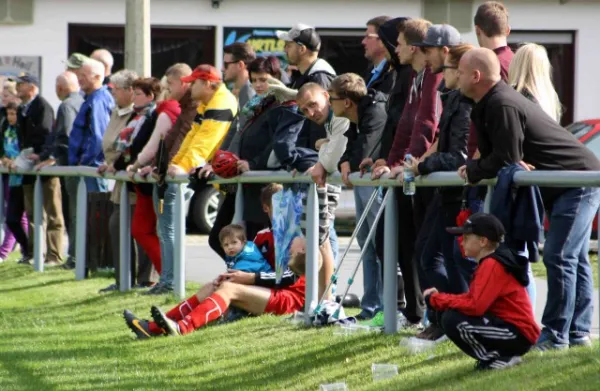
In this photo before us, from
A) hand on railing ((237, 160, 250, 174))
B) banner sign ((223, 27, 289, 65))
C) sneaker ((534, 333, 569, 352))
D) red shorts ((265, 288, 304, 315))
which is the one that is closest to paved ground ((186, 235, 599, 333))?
red shorts ((265, 288, 304, 315))

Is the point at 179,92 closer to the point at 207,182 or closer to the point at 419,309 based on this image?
the point at 207,182

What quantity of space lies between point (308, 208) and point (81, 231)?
5.49m

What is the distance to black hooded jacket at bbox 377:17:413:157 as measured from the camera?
9664 millimetres

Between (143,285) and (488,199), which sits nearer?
(488,199)

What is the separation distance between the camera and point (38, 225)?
1644cm

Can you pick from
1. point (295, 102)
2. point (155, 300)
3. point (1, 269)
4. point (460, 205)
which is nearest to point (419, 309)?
point (460, 205)

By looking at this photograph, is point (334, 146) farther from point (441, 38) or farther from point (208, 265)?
point (208, 265)

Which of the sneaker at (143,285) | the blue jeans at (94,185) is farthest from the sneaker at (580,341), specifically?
the blue jeans at (94,185)

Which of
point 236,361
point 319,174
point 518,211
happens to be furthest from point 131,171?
point 518,211

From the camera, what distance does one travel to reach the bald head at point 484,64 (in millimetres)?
7723

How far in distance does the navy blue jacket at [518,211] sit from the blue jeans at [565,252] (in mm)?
217

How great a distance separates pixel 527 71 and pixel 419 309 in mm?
1645

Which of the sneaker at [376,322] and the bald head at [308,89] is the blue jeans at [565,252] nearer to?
the sneaker at [376,322]

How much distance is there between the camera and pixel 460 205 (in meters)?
8.34
